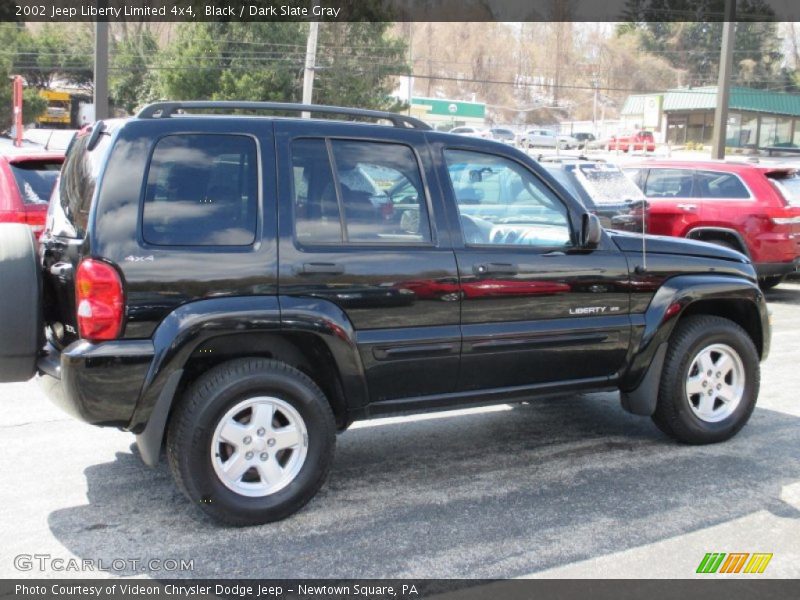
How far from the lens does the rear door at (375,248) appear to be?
4.12 meters

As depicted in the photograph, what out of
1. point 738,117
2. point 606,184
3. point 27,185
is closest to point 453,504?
point 27,185

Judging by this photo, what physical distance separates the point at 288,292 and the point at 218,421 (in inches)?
27.1

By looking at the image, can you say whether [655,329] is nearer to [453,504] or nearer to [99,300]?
[453,504]

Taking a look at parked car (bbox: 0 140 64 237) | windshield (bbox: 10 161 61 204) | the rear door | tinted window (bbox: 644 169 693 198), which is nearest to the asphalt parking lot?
the rear door

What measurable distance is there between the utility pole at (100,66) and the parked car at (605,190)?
23.1ft

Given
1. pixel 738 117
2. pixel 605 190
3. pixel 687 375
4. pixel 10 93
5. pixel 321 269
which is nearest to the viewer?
pixel 321 269

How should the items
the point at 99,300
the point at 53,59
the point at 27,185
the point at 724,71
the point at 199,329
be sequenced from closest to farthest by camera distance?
the point at 99,300 < the point at 199,329 < the point at 27,185 < the point at 724,71 < the point at 53,59

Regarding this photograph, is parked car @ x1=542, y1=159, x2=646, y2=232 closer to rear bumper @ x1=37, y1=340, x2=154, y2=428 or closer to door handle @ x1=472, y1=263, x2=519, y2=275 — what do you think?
door handle @ x1=472, y1=263, x2=519, y2=275

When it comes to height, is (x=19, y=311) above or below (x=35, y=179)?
below

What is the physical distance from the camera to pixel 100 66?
13.2 m

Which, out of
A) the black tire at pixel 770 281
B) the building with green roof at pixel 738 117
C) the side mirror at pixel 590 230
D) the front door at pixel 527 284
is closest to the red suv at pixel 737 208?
the black tire at pixel 770 281

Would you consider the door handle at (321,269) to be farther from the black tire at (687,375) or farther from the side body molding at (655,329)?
the black tire at (687,375)

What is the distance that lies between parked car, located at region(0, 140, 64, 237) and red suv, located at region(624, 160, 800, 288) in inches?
313

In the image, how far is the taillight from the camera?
12.2 feet
